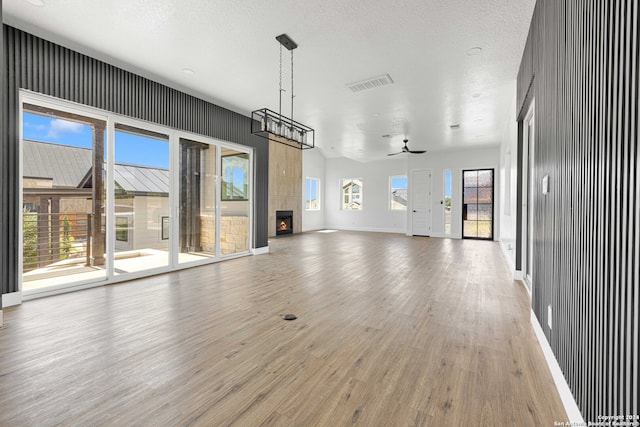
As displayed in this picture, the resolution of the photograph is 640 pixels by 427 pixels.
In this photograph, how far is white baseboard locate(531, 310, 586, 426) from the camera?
55.6 inches

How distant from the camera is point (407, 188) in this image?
10.5 meters

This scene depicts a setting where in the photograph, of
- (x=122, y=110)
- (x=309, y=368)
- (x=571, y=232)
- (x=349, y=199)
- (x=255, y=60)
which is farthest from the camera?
(x=349, y=199)

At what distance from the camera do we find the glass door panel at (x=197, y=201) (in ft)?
16.8

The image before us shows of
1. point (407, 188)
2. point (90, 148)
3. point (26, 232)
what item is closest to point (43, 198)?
point (26, 232)

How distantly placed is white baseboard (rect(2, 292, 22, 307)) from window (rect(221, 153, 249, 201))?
3185 millimetres

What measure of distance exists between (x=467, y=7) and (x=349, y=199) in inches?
381

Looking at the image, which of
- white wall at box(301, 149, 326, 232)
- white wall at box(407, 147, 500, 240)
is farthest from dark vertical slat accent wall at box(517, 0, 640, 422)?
white wall at box(301, 149, 326, 232)

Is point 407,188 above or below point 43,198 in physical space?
above

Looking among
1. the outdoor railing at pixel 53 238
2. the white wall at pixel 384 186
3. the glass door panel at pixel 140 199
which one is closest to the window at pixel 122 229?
the glass door panel at pixel 140 199

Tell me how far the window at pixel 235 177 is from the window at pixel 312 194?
5.45 metres

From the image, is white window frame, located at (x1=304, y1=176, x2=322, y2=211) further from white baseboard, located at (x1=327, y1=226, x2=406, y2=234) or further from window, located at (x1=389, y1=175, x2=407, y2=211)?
window, located at (x1=389, y1=175, x2=407, y2=211)

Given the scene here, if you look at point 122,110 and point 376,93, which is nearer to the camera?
point 122,110

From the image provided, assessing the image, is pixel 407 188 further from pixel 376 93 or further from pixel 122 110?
pixel 122 110

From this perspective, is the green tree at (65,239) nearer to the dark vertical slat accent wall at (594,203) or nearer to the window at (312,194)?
the dark vertical slat accent wall at (594,203)
